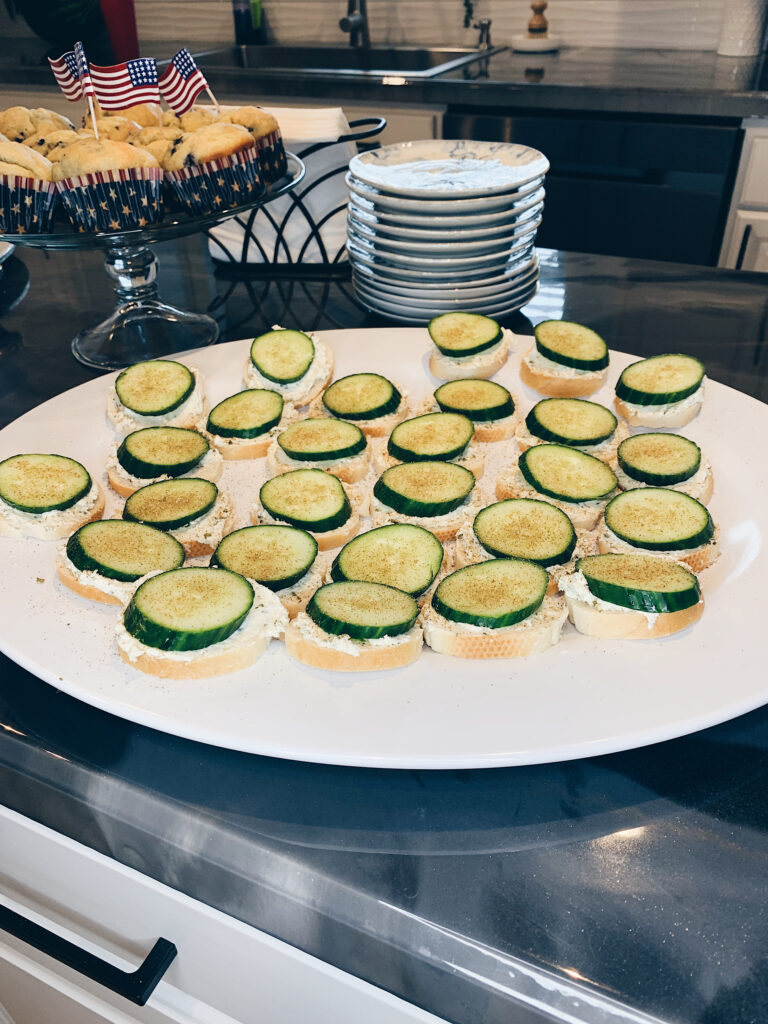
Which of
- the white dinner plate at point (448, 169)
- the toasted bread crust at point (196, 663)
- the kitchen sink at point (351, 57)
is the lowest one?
the toasted bread crust at point (196, 663)

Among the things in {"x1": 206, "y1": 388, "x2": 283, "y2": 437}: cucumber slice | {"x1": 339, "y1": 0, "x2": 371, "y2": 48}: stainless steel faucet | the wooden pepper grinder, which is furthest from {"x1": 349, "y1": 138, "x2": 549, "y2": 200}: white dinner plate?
{"x1": 339, "y1": 0, "x2": 371, "y2": 48}: stainless steel faucet

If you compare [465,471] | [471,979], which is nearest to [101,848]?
[471,979]

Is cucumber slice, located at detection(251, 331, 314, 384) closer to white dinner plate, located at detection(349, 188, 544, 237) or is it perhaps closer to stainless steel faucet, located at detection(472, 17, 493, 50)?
white dinner plate, located at detection(349, 188, 544, 237)

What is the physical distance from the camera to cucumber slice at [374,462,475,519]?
1.57 metres

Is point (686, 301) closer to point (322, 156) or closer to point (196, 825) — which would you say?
point (322, 156)

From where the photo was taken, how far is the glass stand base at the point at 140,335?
228 centimetres

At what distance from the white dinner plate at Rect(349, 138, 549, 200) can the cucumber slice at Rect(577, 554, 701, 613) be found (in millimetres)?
1238

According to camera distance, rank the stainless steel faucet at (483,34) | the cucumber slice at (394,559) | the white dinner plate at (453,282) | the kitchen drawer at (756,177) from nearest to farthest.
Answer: the cucumber slice at (394,559) → the white dinner plate at (453,282) → the kitchen drawer at (756,177) → the stainless steel faucet at (483,34)

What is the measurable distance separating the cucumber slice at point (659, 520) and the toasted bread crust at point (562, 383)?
21.2 inches

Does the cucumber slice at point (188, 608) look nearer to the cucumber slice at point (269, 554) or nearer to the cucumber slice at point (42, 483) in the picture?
the cucumber slice at point (269, 554)

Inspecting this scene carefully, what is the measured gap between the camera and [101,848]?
1149 mm

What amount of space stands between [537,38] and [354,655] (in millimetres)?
5401

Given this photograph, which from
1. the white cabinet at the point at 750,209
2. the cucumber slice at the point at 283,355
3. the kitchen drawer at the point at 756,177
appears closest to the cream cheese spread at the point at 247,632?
the cucumber slice at the point at 283,355

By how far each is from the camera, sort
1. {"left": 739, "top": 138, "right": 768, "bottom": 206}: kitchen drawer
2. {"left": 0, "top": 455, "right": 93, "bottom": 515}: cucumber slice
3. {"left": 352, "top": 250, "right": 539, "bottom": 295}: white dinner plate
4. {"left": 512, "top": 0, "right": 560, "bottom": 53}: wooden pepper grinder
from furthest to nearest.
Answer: {"left": 512, "top": 0, "right": 560, "bottom": 53}: wooden pepper grinder → {"left": 739, "top": 138, "right": 768, "bottom": 206}: kitchen drawer → {"left": 352, "top": 250, "right": 539, "bottom": 295}: white dinner plate → {"left": 0, "top": 455, "right": 93, "bottom": 515}: cucumber slice
